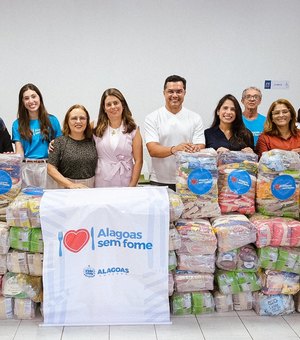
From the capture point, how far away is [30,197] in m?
2.96

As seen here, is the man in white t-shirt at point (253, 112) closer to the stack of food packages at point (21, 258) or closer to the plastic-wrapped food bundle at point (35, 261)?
the stack of food packages at point (21, 258)

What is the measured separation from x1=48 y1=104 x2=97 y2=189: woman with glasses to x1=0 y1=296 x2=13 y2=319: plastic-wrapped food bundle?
2.72ft

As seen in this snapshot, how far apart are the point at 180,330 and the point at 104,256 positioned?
666 millimetres

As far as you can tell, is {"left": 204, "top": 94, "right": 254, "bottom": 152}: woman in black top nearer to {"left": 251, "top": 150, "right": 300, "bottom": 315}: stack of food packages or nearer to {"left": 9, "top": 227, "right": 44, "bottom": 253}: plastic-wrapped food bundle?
{"left": 251, "top": 150, "right": 300, "bottom": 315}: stack of food packages

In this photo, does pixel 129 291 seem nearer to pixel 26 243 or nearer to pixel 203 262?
pixel 203 262

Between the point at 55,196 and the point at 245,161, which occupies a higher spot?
the point at 245,161

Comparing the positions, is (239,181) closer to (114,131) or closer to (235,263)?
(235,263)

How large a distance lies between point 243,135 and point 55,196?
1416 mm

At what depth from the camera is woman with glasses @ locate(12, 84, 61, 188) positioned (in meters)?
3.47

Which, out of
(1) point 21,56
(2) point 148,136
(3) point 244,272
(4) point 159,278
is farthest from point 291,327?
(1) point 21,56

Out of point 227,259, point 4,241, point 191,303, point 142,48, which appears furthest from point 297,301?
point 142,48

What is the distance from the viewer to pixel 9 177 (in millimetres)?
2979

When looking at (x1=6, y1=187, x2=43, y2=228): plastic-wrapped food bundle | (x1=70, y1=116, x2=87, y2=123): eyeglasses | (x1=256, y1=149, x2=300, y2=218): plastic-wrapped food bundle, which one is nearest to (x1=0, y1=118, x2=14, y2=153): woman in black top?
(x1=70, y1=116, x2=87, y2=123): eyeglasses

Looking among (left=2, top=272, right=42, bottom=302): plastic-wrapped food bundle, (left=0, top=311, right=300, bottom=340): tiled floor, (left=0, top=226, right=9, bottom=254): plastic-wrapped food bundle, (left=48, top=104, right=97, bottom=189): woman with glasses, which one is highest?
(left=48, top=104, right=97, bottom=189): woman with glasses
